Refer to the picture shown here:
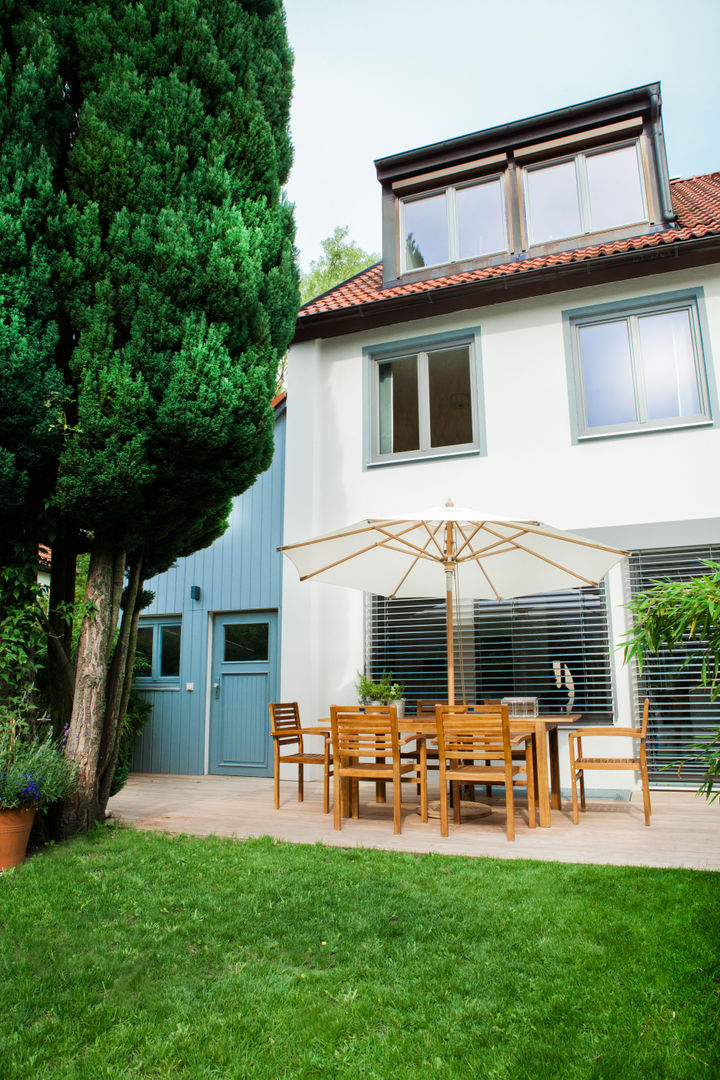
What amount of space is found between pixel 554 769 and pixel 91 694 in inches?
158

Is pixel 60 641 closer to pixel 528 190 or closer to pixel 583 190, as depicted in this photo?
pixel 528 190

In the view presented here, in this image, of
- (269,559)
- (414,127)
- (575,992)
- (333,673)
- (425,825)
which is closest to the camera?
(575,992)

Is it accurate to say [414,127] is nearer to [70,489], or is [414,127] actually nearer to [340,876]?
[70,489]

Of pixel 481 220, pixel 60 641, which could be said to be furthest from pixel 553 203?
pixel 60 641

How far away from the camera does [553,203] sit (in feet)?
31.6

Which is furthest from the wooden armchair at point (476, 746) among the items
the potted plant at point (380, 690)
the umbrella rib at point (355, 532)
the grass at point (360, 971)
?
the potted plant at point (380, 690)

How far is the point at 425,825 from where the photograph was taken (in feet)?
19.3

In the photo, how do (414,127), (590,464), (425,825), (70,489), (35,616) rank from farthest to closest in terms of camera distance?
(414,127), (590,464), (425,825), (35,616), (70,489)

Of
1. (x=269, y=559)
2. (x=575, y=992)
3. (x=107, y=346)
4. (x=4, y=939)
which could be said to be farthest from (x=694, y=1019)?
(x=269, y=559)

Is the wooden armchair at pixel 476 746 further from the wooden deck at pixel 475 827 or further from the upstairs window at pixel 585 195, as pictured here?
the upstairs window at pixel 585 195

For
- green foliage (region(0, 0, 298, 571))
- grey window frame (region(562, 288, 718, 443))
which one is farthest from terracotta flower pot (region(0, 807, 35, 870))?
grey window frame (region(562, 288, 718, 443))

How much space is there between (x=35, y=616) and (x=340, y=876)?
2.93 m

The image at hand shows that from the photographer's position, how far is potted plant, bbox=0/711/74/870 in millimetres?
4828

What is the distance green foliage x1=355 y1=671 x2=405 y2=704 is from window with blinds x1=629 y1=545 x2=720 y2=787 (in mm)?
2592
